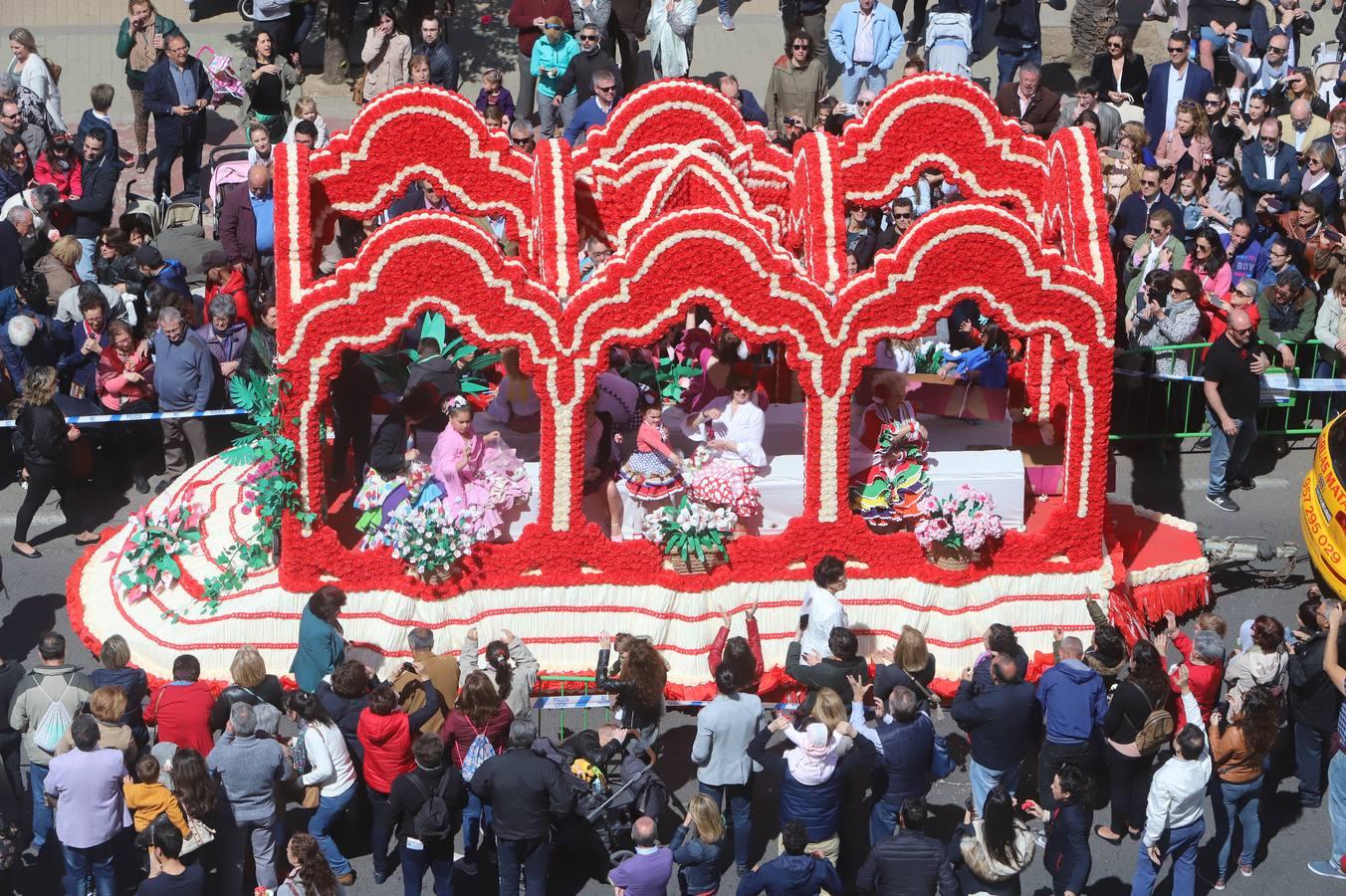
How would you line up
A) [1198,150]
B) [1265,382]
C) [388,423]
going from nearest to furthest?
[388,423], [1265,382], [1198,150]

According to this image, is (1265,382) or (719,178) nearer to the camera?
(719,178)

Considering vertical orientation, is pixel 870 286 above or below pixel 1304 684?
above

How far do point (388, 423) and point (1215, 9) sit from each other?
13.2 m

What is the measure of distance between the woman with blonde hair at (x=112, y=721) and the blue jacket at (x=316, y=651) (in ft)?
5.33

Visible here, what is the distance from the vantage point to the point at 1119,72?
23000 millimetres

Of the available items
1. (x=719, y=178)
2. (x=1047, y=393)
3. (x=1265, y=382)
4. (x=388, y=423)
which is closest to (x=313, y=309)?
(x=388, y=423)

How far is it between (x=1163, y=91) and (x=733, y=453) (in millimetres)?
9010

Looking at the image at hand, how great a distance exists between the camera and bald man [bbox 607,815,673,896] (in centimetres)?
1191

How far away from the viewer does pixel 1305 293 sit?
18.4 m

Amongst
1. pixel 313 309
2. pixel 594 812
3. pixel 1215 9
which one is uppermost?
pixel 1215 9

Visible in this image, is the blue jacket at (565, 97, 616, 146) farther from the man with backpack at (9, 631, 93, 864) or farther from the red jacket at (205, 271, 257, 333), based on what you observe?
the man with backpack at (9, 631, 93, 864)

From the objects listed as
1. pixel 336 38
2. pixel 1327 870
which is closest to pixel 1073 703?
pixel 1327 870

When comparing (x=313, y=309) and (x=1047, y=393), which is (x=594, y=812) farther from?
(x=1047, y=393)

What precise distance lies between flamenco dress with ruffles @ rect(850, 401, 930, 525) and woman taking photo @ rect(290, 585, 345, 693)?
13.6 feet
